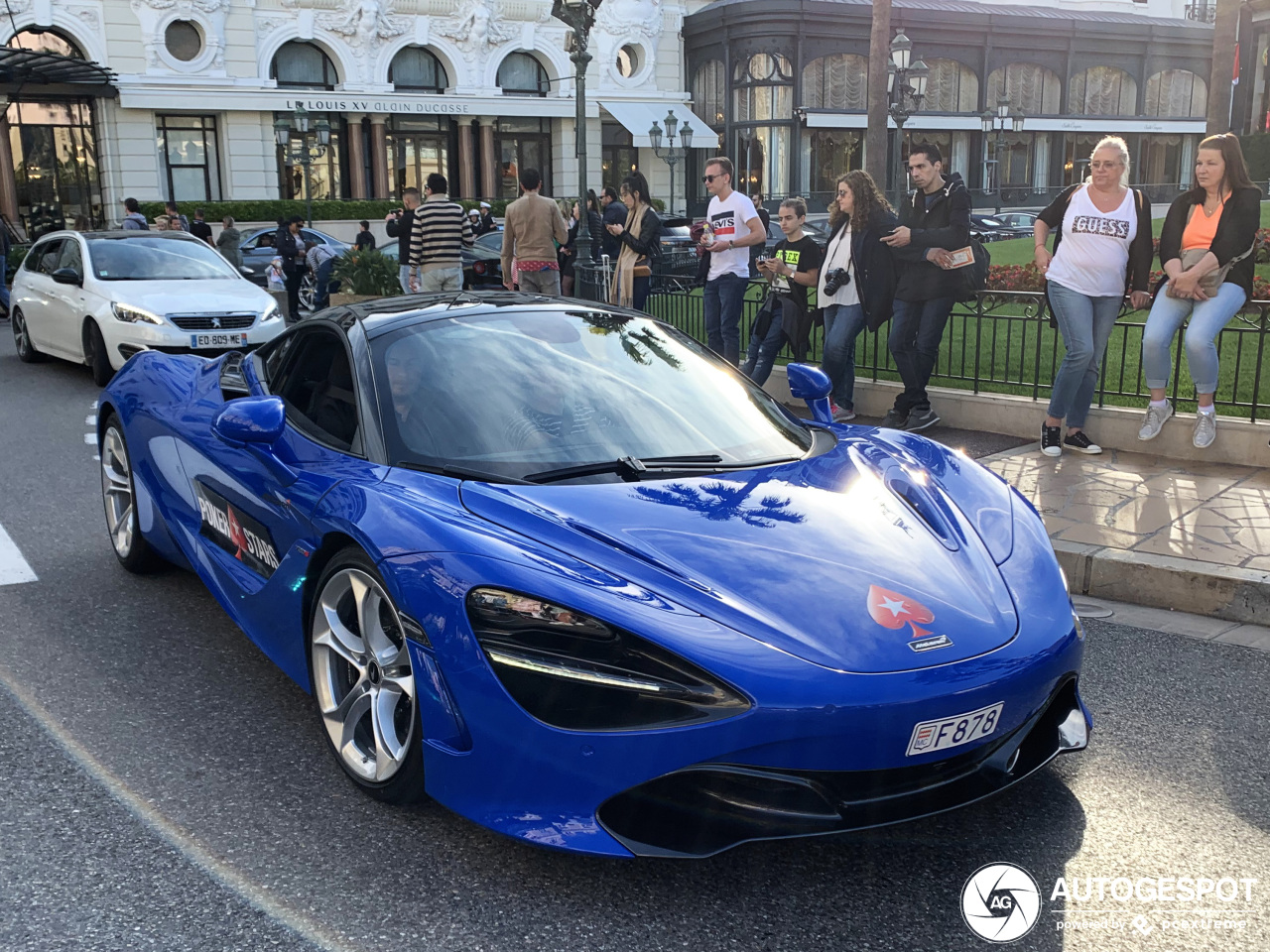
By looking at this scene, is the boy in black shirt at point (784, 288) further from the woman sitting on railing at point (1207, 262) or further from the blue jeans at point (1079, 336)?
the woman sitting on railing at point (1207, 262)

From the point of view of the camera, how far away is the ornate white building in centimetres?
3512

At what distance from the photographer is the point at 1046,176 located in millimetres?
51094

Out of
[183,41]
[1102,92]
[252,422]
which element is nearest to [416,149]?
[183,41]

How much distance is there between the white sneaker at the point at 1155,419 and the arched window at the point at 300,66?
35.7 m

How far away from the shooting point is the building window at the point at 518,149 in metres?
41.7

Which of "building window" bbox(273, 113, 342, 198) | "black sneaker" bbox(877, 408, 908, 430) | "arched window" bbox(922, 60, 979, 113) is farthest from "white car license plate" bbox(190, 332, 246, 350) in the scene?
"arched window" bbox(922, 60, 979, 113)

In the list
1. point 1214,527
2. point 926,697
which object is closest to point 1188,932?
point 926,697

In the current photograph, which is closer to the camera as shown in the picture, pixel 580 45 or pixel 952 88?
pixel 580 45

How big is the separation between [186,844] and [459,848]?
0.71 metres

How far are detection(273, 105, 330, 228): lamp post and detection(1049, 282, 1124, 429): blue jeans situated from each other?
24679 mm

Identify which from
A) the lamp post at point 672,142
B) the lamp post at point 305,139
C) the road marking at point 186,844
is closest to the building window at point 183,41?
the lamp post at point 305,139

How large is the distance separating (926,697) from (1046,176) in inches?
2088

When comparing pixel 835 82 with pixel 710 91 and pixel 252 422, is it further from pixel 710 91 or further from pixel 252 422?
pixel 252 422

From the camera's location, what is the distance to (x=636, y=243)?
1080 centimetres
